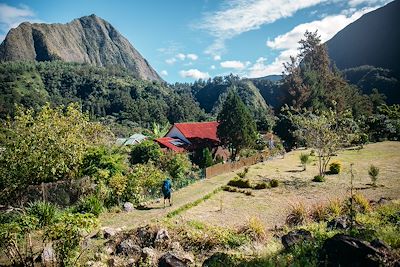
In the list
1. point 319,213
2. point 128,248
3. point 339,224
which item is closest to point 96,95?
point 319,213

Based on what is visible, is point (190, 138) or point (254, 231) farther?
point (190, 138)

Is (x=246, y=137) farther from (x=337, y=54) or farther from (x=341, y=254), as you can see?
(x=337, y=54)

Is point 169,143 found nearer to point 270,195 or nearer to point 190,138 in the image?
point 190,138

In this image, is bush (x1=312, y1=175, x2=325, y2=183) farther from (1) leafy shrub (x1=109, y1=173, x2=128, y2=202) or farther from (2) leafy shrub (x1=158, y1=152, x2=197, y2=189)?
(1) leafy shrub (x1=109, y1=173, x2=128, y2=202)

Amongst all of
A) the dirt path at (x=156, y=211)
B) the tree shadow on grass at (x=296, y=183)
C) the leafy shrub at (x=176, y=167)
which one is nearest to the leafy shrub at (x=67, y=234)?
the dirt path at (x=156, y=211)

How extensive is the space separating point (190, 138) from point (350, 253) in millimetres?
43383

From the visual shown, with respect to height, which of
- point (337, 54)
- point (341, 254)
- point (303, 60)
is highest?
point (337, 54)

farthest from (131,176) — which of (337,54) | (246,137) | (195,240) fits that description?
(337,54)

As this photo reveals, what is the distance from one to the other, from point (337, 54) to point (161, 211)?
196m

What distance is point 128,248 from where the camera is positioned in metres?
11.3

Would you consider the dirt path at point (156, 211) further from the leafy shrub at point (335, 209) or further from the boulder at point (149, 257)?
the leafy shrub at point (335, 209)

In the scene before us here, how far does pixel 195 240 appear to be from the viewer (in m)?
11.9

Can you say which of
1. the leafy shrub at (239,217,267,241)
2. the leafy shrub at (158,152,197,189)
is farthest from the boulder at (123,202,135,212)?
the leafy shrub at (158,152,197,189)

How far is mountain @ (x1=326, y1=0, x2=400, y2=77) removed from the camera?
151 meters
